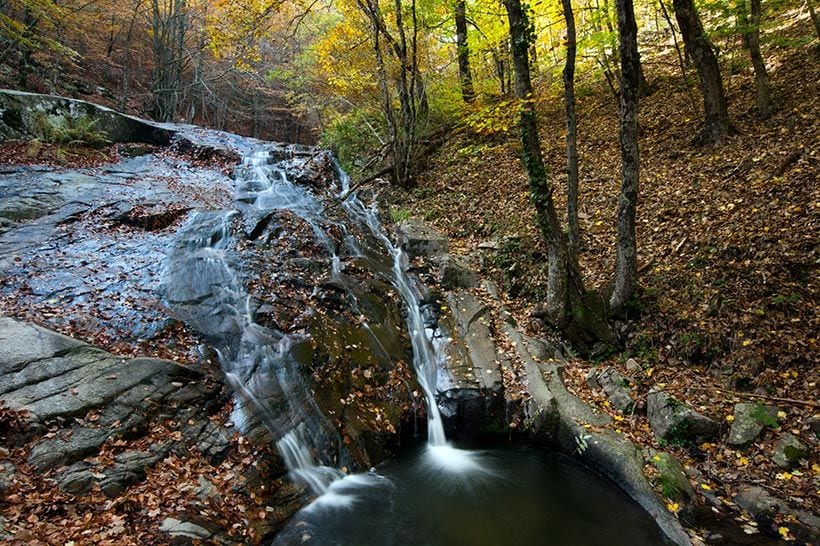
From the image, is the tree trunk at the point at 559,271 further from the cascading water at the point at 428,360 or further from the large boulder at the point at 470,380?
the cascading water at the point at 428,360

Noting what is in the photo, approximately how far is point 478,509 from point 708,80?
33.4 feet

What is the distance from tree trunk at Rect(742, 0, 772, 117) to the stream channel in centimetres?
850

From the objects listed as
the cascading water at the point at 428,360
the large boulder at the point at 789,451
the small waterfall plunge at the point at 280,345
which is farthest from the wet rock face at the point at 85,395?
the large boulder at the point at 789,451

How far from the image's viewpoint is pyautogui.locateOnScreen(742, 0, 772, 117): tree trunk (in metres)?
8.70

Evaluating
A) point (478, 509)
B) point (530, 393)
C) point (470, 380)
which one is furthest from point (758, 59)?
point (478, 509)

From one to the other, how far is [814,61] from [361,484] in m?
13.3

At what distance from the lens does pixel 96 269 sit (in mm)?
8078

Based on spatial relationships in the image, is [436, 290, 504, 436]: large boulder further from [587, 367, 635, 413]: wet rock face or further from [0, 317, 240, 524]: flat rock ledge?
[0, 317, 240, 524]: flat rock ledge

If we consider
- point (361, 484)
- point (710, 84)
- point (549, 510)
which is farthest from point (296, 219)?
point (710, 84)

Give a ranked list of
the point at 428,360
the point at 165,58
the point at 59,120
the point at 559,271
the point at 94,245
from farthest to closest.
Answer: the point at 165,58, the point at 59,120, the point at 94,245, the point at 428,360, the point at 559,271

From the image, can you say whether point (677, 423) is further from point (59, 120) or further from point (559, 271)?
point (59, 120)

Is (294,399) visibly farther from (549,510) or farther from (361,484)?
(549,510)

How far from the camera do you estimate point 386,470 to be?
262 inches

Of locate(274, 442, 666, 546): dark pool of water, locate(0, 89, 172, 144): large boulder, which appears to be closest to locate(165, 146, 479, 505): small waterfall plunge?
locate(274, 442, 666, 546): dark pool of water
